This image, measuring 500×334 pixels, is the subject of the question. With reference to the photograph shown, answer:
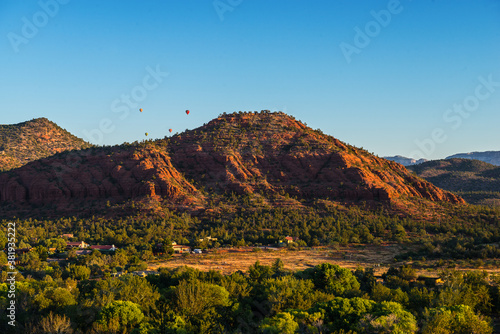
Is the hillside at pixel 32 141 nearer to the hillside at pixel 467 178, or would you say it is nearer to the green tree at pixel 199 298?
the green tree at pixel 199 298

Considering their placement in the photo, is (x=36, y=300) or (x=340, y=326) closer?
(x=340, y=326)

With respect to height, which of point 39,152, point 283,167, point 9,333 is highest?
point 39,152

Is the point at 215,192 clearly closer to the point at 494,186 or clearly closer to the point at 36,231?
the point at 36,231

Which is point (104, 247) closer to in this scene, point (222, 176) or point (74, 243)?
point (74, 243)

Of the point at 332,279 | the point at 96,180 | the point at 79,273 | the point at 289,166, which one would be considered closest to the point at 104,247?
the point at 79,273

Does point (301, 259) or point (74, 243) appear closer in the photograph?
point (301, 259)

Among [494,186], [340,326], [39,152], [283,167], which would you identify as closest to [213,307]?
[340,326]

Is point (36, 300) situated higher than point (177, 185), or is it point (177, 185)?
point (177, 185)
